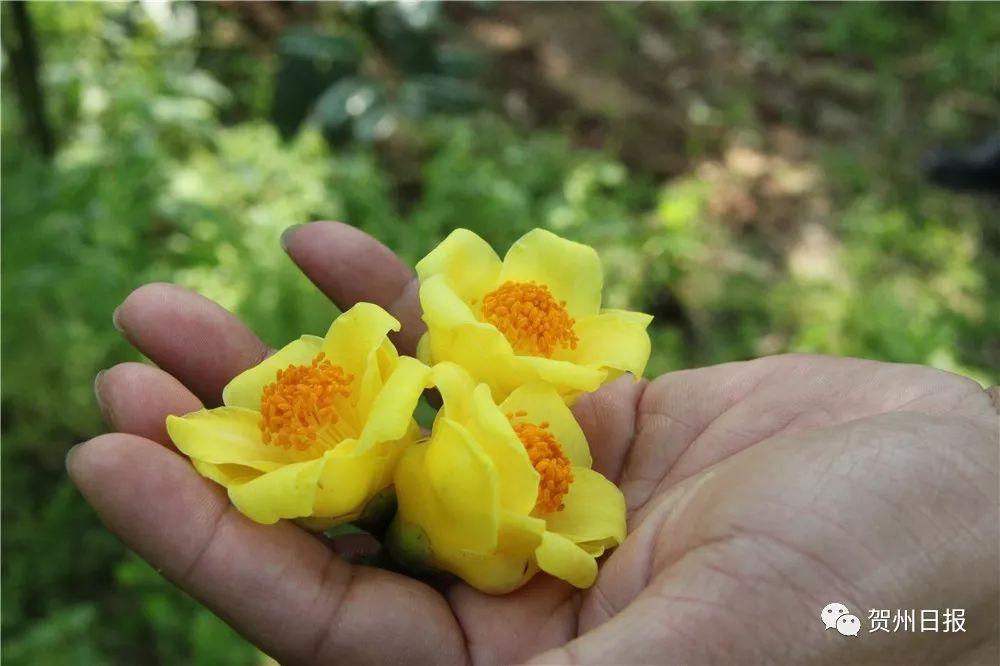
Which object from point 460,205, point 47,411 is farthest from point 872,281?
point 47,411

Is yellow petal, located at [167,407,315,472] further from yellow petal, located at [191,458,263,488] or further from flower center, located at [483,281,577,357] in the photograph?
flower center, located at [483,281,577,357]

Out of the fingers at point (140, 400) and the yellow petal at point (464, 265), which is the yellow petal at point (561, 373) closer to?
the yellow petal at point (464, 265)

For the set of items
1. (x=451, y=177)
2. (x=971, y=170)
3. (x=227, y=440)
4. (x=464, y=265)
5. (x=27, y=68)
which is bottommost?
(x=971, y=170)

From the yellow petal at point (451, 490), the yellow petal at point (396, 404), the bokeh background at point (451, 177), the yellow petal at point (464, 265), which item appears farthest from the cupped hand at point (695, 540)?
the bokeh background at point (451, 177)

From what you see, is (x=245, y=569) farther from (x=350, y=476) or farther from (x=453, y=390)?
(x=453, y=390)

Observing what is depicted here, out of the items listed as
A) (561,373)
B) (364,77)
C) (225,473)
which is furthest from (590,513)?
(364,77)

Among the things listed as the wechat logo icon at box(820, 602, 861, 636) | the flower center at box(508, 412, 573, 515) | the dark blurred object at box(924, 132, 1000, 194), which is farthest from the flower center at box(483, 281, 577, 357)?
the dark blurred object at box(924, 132, 1000, 194)
